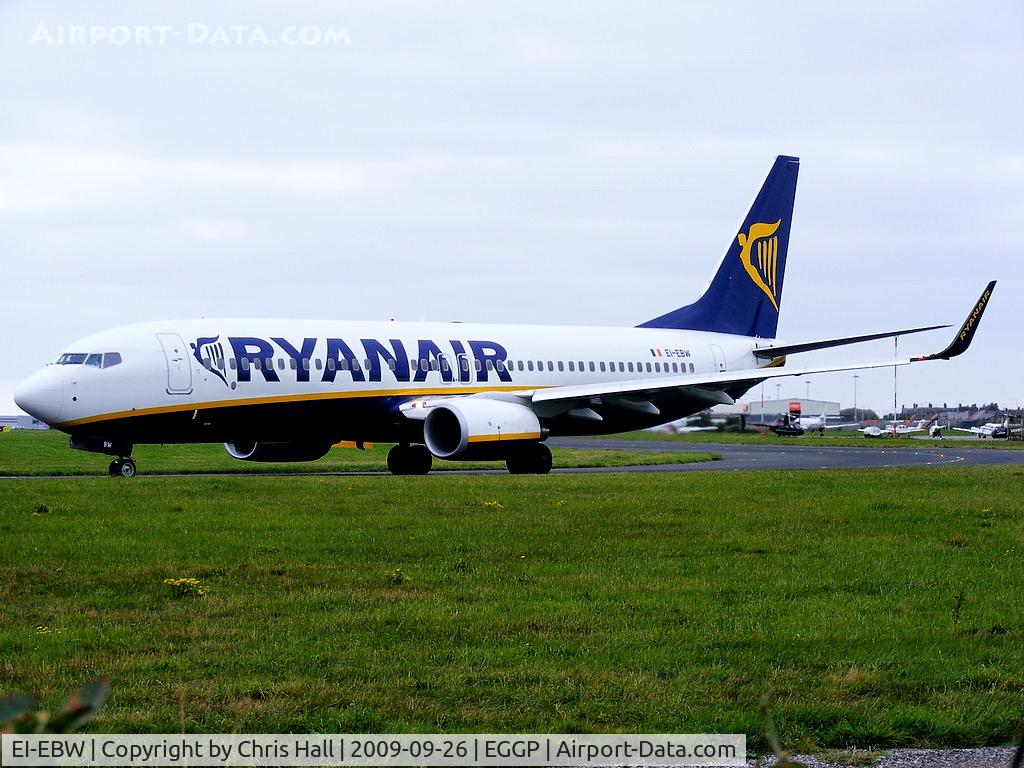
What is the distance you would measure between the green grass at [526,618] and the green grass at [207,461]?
14680 millimetres

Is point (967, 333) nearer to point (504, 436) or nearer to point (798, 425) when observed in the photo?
point (504, 436)

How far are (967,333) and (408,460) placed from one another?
14.1m

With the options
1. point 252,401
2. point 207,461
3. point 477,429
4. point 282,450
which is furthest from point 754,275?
point 252,401

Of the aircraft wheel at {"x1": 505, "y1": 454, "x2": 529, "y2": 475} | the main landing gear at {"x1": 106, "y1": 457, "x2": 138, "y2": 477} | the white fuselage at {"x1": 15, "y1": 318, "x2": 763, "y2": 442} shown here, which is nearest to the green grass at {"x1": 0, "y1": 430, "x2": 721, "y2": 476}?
the white fuselage at {"x1": 15, "y1": 318, "x2": 763, "y2": 442}

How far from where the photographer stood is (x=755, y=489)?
856 inches

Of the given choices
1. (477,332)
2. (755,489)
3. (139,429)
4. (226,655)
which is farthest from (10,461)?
(226,655)

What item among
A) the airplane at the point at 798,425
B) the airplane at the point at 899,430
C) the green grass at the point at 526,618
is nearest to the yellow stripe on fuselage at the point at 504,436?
the green grass at the point at 526,618

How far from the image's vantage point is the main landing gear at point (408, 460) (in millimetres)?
31359

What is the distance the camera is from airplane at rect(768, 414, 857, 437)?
79.9 m

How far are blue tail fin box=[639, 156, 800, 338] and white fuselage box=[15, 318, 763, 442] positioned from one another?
6.46m

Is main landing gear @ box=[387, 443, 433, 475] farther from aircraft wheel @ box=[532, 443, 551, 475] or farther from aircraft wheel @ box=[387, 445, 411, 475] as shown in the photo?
aircraft wheel @ box=[532, 443, 551, 475]

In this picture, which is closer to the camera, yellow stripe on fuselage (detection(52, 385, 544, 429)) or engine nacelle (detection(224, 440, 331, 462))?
yellow stripe on fuselage (detection(52, 385, 544, 429))

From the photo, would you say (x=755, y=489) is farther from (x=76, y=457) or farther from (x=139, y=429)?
(x=76, y=457)

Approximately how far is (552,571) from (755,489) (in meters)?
10.5
